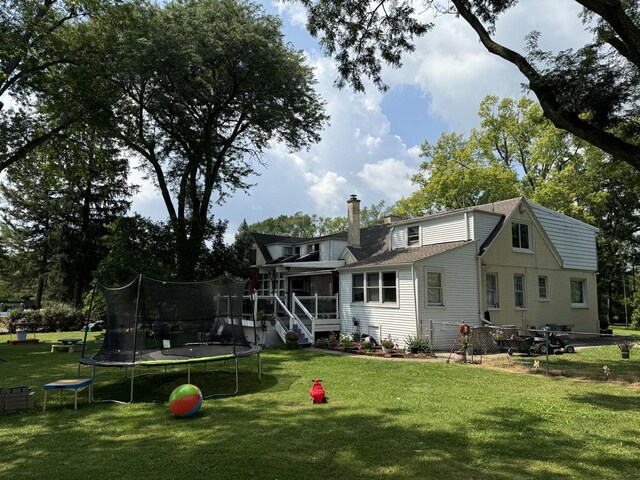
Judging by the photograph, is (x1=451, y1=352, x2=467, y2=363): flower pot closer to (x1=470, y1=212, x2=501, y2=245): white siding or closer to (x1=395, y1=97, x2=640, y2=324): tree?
(x1=470, y1=212, x2=501, y2=245): white siding

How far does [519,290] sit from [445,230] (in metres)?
4.72

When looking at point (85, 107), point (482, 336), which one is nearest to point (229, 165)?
point (85, 107)

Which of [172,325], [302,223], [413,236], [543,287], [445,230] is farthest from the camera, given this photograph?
[302,223]

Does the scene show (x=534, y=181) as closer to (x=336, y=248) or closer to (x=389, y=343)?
(x=336, y=248)

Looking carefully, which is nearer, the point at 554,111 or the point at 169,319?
the point at 554,111

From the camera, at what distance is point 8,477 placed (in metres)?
5.02

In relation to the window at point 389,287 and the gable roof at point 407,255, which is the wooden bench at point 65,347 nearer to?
the gable roof at point 407,255

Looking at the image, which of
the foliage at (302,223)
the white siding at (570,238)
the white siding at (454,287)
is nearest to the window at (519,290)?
the white siding at (454,287)

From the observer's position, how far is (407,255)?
18.8 m

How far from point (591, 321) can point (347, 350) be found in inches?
600

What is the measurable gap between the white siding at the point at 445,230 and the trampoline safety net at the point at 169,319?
11.5m

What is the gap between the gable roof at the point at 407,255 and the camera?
57.8 ft

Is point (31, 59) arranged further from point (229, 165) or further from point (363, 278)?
point (363, 278)

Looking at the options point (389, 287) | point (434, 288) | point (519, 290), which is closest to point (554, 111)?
point (434, 288)
